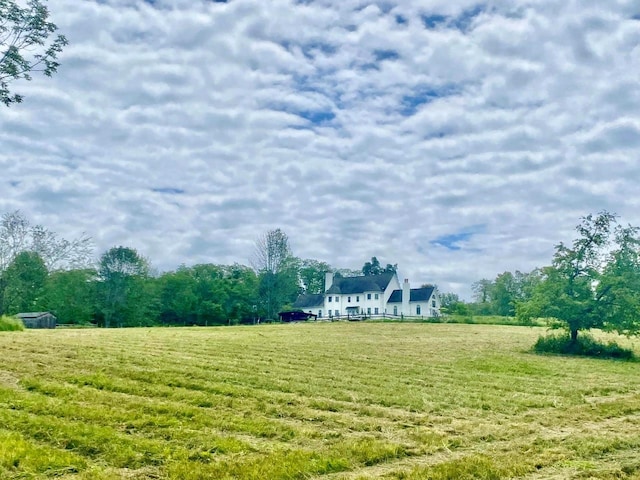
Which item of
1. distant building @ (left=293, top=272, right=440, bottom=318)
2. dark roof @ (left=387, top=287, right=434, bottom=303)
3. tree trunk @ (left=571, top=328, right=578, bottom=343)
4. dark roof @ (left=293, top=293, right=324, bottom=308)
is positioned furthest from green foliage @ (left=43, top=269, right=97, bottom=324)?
tree trunk @ (left=571, top=328, right=578, bottom=343)

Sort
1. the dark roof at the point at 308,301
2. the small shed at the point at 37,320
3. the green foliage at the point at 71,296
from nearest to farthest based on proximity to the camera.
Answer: the small shed at the point at 37,320 → the green foliage at the point at 71,296 → the dark roof at the point at 308,301

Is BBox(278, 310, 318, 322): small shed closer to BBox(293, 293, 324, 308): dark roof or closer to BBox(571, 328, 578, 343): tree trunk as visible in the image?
BBox(293, 293, 324, 308): dark roof

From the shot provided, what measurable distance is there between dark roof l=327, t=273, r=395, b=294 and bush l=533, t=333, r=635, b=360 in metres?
60.4

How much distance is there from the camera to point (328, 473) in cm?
683

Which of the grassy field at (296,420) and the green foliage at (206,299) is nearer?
the grassy field at (296,420)

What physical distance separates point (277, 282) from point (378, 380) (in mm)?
65641

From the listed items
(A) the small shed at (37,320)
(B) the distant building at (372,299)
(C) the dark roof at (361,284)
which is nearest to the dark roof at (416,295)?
(B) the distant building at (372,299)

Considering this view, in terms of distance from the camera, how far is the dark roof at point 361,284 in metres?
90.1

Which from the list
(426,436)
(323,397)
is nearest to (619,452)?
(426,436)

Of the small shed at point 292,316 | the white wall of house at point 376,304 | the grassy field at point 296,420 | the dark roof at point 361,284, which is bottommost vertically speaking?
the grassy field at point 296,420

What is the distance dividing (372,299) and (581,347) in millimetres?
62681

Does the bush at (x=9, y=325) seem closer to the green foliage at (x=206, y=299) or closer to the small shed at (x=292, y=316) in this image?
the green foliage at (x=206, y=299)

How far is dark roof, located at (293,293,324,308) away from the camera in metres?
95.9

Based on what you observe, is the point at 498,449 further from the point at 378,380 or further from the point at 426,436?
the point at 378,380
